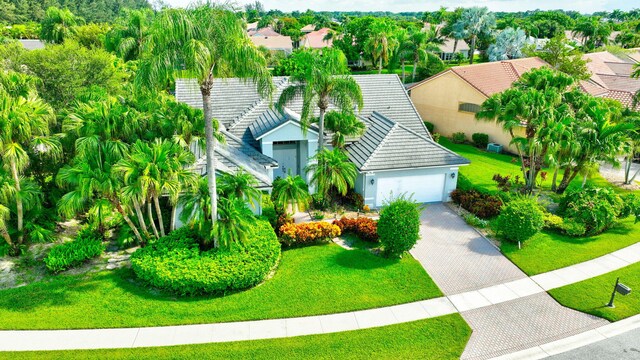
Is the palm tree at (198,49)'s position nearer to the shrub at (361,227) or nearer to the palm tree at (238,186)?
the palm tree at (238,186)

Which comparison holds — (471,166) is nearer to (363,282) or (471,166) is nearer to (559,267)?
(559,267)

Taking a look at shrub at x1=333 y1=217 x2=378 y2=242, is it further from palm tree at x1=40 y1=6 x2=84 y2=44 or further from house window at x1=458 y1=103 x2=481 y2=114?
palm tree at x1=40 y1=6 x2=84 y2=44

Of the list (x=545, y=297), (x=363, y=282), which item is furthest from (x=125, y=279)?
(x=545, y=297)

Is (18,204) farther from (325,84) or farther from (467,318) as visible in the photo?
(467,318)

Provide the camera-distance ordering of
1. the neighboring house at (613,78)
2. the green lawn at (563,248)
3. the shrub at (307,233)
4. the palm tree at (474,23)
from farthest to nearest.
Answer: the palm tree at (474,23), the neighboring house at (613,78), the shrub at (307,233), the green lawn at (563,248)

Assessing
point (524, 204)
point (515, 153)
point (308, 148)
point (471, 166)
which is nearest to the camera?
point (524, 204)

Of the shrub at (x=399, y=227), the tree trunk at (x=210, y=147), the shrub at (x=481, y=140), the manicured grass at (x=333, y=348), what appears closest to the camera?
the manicured grass at (x=333, y=348)

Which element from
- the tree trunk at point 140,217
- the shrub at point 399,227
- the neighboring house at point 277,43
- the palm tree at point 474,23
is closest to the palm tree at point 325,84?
the shrub at point 399,227
